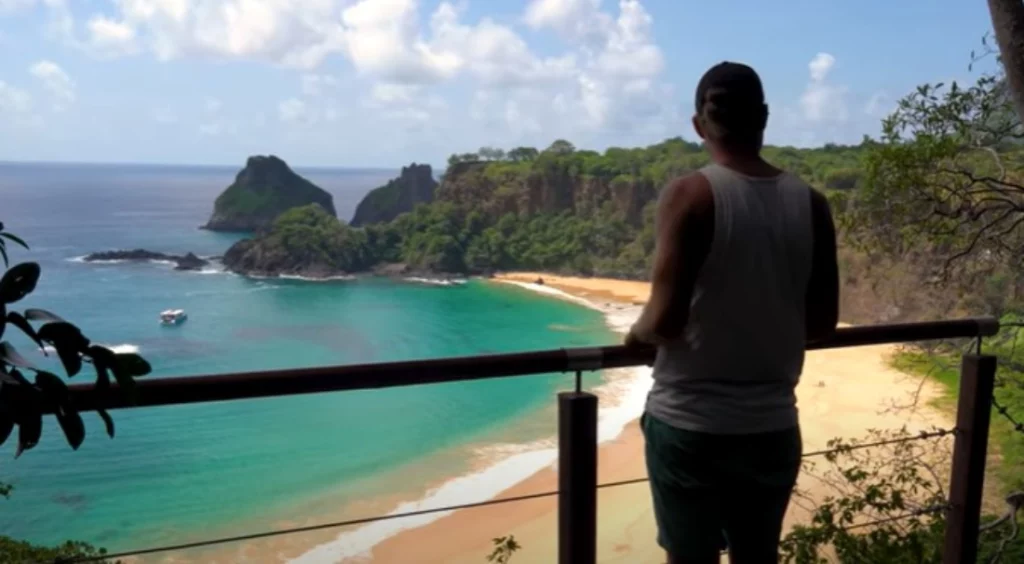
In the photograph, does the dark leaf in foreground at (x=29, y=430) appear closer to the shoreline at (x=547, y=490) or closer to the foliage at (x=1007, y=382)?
the foliage at (x=1007, y=382)

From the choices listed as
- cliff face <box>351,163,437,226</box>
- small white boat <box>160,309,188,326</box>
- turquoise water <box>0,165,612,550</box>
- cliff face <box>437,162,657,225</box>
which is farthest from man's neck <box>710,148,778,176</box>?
cliff face <box>351,163,437,226</box>

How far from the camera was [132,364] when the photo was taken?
3.79ft

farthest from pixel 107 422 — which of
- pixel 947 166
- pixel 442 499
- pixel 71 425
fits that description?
pixel 442 499

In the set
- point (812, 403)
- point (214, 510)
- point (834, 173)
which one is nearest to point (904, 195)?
point (214, 510)

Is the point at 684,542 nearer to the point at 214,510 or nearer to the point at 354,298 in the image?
the point at 214,510

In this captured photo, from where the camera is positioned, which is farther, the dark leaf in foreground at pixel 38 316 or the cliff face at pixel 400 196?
the cliff face at pixel 400 196

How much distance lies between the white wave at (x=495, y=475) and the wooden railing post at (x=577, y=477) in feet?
33.9

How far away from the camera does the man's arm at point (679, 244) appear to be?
120 centimetres

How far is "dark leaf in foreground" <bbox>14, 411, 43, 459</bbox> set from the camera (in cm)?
107

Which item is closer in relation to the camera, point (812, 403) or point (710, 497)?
point (710, 497)

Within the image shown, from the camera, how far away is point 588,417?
60.1 inches

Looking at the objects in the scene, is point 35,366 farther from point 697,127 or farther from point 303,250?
point 303,250

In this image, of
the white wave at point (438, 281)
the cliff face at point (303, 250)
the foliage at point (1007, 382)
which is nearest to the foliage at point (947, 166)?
the foliage at point (1007, 382)

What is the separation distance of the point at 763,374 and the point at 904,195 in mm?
5120
